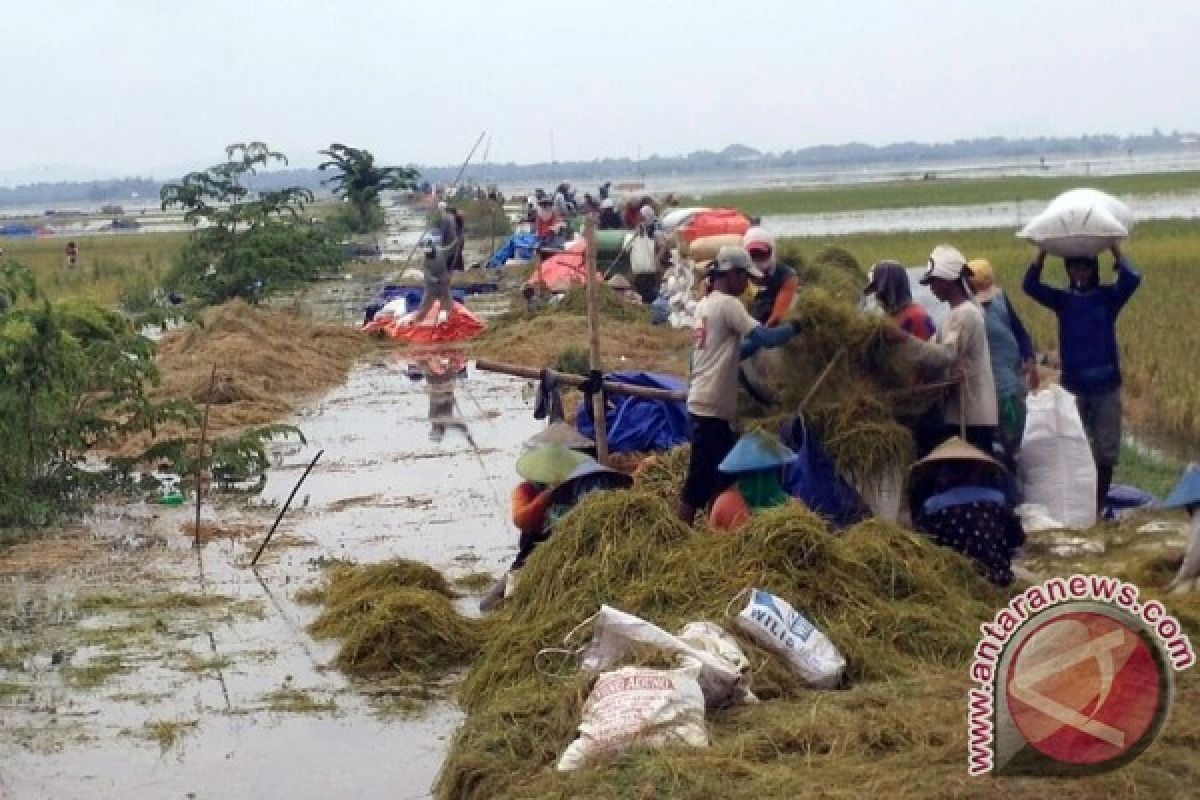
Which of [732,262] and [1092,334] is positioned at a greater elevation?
[732,262]

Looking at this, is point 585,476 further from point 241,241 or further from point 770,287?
point 241,241

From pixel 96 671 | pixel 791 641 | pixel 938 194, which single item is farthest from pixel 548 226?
pixel 938 194

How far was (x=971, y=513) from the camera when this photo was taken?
284 inches

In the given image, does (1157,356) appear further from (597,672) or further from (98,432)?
(597,672)

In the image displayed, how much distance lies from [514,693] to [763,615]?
913mm

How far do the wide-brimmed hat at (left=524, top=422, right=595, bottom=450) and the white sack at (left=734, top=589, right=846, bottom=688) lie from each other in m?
2.36

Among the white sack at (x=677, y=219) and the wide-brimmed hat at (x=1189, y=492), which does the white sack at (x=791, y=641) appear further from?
the white sack at (x=677, y=219)

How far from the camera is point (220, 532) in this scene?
404 inches

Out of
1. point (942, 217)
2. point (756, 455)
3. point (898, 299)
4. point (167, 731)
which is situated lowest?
point (942, 217)

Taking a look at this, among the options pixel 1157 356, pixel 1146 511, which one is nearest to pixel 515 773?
pixel 1146 511

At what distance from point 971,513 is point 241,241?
59.7 feet

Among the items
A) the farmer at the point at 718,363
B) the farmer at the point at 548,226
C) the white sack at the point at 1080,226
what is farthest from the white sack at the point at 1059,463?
the farmer at the point at 548,226

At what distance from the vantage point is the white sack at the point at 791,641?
6.05m

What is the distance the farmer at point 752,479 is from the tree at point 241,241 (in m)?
15.8
